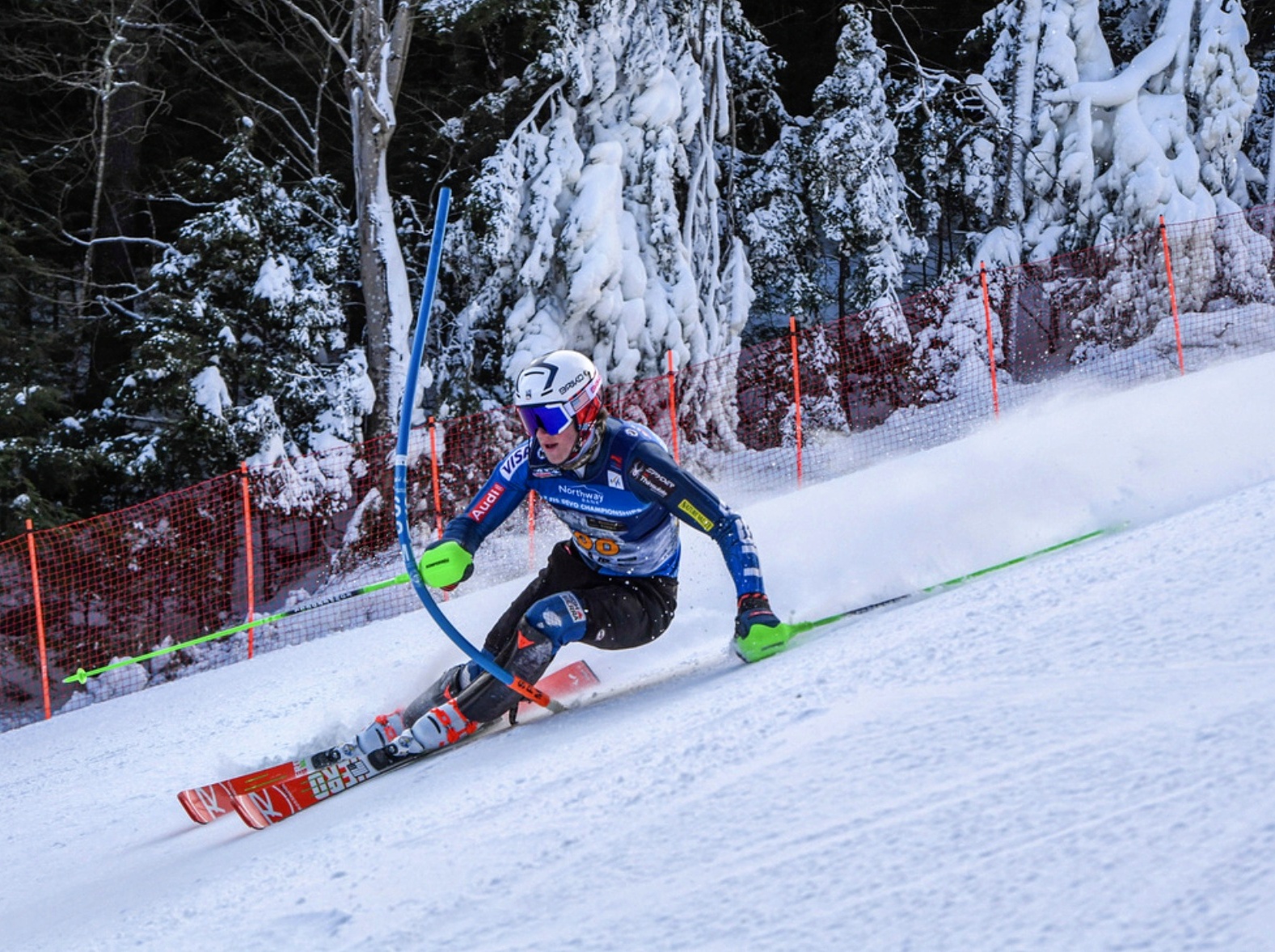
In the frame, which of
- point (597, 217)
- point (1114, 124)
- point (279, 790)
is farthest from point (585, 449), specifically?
point (1114, 124)

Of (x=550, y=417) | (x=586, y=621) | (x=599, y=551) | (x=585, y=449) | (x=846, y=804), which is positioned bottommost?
(x=846, y=804)

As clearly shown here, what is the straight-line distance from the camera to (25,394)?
13.3m

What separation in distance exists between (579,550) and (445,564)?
0.56 m

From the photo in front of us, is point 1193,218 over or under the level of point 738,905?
over

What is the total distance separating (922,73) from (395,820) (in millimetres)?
18345

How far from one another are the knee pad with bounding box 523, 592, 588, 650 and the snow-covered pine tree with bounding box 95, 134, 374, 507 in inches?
373

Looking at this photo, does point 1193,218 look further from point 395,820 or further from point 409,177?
point 395,820

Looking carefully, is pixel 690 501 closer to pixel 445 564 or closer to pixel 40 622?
pixel 445 564

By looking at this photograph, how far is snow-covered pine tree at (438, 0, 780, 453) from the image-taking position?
14641 mm

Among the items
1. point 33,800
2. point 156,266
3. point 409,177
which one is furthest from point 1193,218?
point 33,800

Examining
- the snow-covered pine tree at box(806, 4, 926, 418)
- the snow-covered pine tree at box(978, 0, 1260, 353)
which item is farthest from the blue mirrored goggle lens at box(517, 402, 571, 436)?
the snow-covered pine tree at box(978, 0, 1260, 353)

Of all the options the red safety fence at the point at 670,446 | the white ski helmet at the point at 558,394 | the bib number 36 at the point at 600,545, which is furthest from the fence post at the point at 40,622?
the white ski helmet at the point at 558,394

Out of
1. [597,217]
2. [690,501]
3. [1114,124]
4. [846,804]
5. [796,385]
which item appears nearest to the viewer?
[846,804]

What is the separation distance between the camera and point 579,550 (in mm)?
5027
